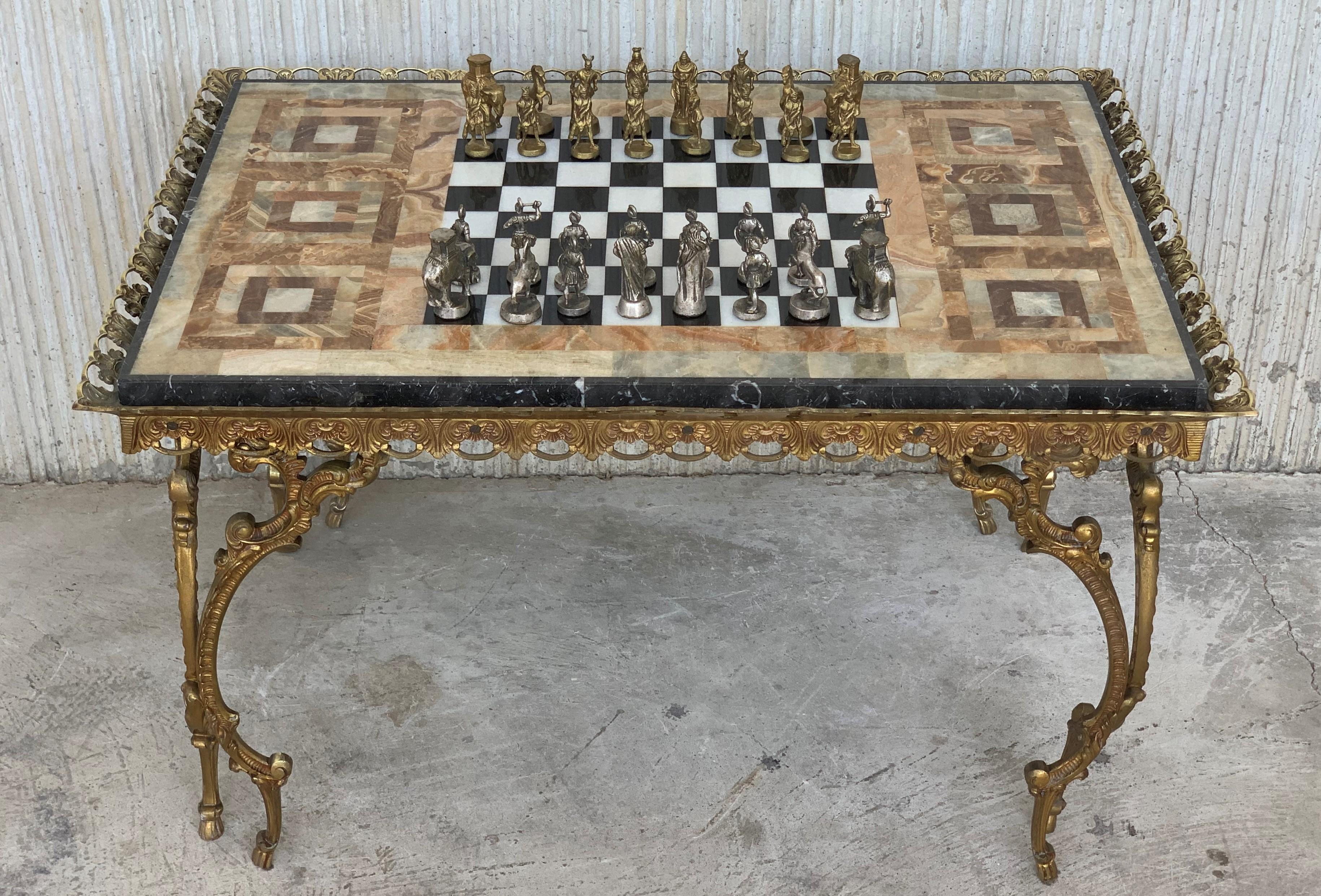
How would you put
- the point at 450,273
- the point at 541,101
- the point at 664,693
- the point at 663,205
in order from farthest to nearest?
the point at 664,693 < the point at 541,101 < the point at 663,205 < the point at 450,273

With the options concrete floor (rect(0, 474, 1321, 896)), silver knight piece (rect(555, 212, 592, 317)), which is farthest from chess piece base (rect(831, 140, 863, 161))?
concrete floor (rect(0, 474, 1321, 896))

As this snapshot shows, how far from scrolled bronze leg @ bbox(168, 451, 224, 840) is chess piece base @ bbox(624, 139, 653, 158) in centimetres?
145

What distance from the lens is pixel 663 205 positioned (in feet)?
12.9

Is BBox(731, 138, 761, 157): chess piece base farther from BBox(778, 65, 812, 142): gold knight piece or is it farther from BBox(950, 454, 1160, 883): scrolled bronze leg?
BBox(950, 454, 1160, 883): scrolled bronze leg

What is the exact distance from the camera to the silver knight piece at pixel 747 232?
11.6 feet

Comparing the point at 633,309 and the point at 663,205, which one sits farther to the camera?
the point at 663,205

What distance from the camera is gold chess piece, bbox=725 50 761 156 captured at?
411 cm

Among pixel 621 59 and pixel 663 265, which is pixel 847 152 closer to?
pixel 663 265

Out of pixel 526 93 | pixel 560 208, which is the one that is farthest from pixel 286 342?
pixel 526 93

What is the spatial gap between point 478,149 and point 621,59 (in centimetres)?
86

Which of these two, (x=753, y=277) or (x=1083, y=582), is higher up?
(x=753, y=277)

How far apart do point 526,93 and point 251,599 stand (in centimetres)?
186

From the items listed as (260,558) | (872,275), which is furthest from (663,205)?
(260,558)

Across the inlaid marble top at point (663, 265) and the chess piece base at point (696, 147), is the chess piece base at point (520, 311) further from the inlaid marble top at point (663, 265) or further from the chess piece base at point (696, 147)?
the chess piece base at point (696, 147)
